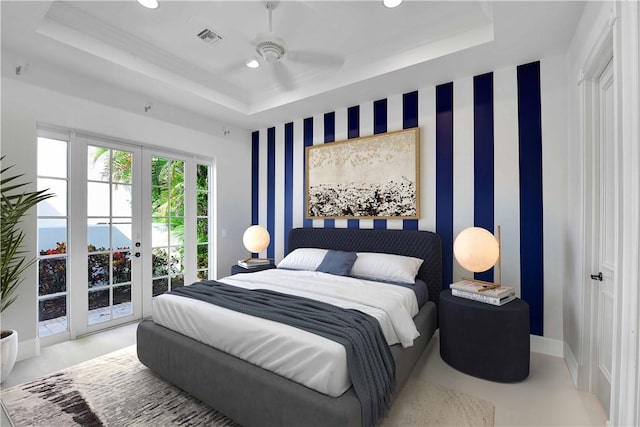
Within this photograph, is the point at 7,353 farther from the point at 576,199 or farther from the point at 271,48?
the point at 576,199

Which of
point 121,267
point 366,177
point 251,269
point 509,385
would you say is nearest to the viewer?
point 509,385

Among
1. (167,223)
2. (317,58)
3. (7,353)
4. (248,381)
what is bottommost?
(7,353)

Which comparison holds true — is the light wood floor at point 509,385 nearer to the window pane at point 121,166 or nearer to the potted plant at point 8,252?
the potted plant at point 8,252

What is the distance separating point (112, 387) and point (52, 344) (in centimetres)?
133

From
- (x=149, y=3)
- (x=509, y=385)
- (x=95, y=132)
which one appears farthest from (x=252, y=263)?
(x=509, y=385)

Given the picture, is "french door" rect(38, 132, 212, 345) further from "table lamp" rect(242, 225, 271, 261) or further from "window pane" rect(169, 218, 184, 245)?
"table lamp" rect(242, 225, 271, 261)

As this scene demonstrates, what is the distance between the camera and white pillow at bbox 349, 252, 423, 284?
9.41 ft

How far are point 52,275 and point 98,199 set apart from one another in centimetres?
86

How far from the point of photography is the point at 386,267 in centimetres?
298

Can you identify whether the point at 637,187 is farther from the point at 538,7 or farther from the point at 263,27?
the point at 263,27

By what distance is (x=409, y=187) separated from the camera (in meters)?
3.33

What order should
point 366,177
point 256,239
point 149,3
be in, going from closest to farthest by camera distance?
point 149,3 → point 366,177 → point 256,239

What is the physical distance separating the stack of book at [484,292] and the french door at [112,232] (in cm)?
337

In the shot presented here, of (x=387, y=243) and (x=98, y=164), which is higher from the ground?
(x=98, y=164)
